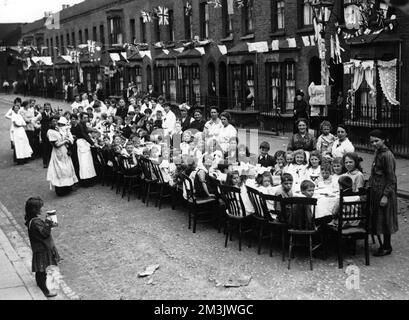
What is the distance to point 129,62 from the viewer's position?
124 feet

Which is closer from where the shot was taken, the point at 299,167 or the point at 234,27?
the point at 299,167

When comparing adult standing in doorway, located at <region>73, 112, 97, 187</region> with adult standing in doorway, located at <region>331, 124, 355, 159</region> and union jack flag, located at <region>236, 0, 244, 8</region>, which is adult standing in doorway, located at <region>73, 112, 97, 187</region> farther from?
union jack flag, located at <region>236, 0, 244, 8</region>

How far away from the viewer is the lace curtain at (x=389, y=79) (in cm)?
1675

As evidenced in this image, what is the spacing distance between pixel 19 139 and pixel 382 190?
13.7 metres

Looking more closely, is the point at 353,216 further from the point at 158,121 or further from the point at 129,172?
the point at 158,121

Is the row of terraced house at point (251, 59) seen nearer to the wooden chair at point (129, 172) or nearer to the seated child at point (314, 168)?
the seated child at point (314, 168)

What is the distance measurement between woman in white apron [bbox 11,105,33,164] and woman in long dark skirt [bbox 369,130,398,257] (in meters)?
13.3

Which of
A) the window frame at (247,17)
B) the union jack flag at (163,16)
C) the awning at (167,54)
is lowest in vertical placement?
the awning at (167,54)

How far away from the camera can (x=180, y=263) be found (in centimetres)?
851

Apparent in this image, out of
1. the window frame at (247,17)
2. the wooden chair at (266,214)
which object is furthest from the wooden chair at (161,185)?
the window frame at (247,17)

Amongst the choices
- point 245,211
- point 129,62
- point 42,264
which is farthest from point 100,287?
point 129,62

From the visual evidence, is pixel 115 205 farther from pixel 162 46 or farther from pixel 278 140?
pixel 162 46

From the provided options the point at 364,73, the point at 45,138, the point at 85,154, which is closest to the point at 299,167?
the point at 85,154

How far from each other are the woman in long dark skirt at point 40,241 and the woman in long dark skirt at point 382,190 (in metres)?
4.57
